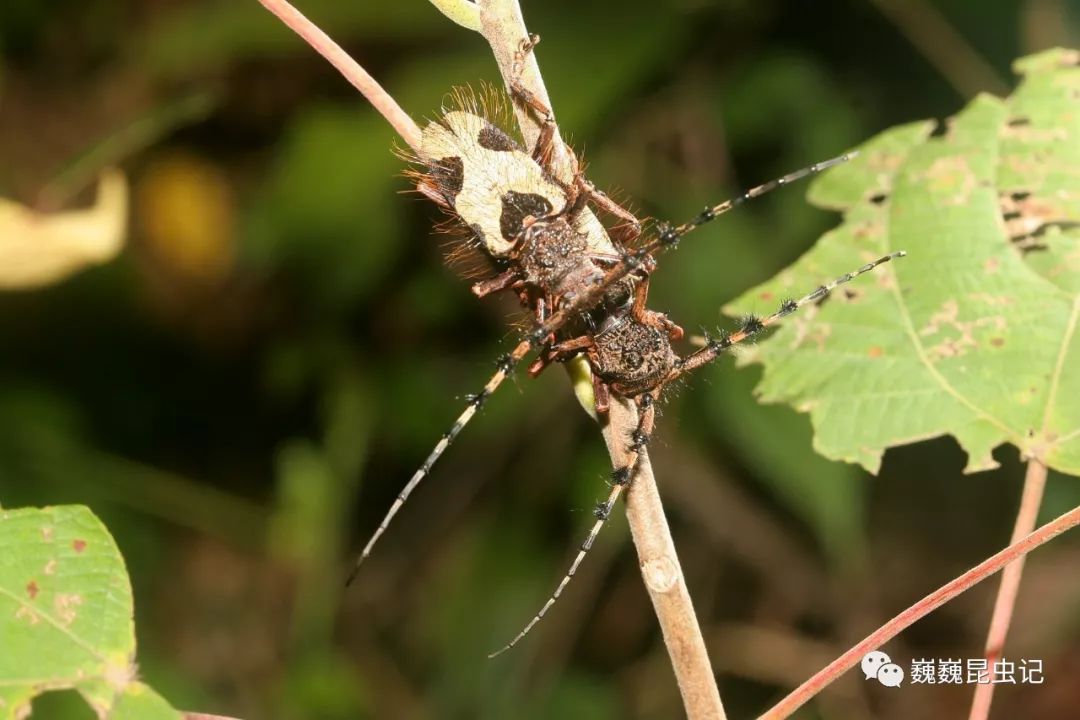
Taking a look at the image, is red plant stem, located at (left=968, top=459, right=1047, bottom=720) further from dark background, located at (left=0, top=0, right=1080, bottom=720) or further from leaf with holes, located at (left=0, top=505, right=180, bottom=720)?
dark background, located at (left=0, top=0, right=1080, bottom=720)

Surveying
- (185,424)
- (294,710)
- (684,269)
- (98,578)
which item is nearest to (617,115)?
(684,269)

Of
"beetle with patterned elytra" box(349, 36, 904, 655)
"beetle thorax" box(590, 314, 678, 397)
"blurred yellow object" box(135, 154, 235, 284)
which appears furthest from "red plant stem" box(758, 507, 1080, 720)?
"blurred yellow object" box(135, 154, 235, 284)

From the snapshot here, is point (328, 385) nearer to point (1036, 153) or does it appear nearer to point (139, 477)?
point (139, 477)

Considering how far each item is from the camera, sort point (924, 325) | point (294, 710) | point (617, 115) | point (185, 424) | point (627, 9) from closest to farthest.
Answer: point (924, 325) < point (294, 710) < point (627, 9) < point (617, 115) < point (185, 424)

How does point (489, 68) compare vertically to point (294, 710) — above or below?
above

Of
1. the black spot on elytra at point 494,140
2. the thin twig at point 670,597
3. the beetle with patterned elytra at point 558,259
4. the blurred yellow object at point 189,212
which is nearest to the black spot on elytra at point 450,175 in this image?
the beetle with patterned elytra at point 558,259

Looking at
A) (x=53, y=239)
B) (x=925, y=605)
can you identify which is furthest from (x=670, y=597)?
(x=53, y=239)
